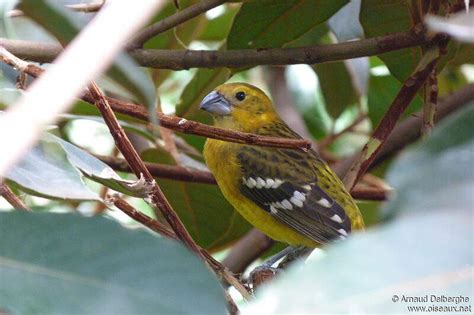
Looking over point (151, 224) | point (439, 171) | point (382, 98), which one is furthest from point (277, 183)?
point (439, 171)

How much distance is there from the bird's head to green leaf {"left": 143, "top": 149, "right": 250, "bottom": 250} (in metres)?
0.50

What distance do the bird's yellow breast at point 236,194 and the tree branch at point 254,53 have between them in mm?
688

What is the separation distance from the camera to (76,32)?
90cm

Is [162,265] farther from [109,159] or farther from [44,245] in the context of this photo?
[109,159]

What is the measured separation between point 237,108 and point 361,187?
63 cm

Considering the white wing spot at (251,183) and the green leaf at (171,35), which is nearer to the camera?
the green leaf at (171,35)

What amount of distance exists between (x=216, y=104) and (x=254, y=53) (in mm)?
868

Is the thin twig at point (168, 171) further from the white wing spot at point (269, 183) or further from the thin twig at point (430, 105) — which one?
the thin twig at point (430, 105)

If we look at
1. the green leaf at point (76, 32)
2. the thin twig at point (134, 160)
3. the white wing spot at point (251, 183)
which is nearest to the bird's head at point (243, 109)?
the white wing spot at point (251, 183)

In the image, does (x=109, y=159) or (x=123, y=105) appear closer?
(x=123, y=105)

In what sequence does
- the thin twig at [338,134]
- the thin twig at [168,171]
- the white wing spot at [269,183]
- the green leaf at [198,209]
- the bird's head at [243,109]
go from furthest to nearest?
1. the bird's head at [243,109]
2. the thin twig at [338,134]
3. the white wing spot at [269,183]
4. the green leaf at [198,209]
5. the thin twig at [168,171]

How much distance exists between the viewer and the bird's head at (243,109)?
9.02ft

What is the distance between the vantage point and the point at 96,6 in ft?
6.04

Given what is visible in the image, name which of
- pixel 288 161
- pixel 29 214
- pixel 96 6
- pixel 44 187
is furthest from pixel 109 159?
pixel 29 214
